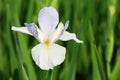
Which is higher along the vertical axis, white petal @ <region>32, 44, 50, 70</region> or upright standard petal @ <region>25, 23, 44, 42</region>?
upright standard petal @ <region>25, 23, 44, 42</region>

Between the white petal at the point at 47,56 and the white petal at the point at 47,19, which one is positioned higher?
the white petal at the point at 47,19

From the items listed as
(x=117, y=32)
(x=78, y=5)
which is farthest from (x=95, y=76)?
(x=117, y=32)

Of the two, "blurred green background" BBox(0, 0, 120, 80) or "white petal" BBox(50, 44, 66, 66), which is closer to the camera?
"white petal" BBox(50, 44, 66, 66)

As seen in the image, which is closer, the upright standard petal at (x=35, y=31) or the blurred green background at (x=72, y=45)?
the upright standard petal at (x=35, y=31)

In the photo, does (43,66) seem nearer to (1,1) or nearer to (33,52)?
(33,52)

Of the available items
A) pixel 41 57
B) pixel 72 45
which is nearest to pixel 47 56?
pixel 41 57

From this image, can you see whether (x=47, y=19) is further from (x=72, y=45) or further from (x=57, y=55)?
(x=72, y=45)
